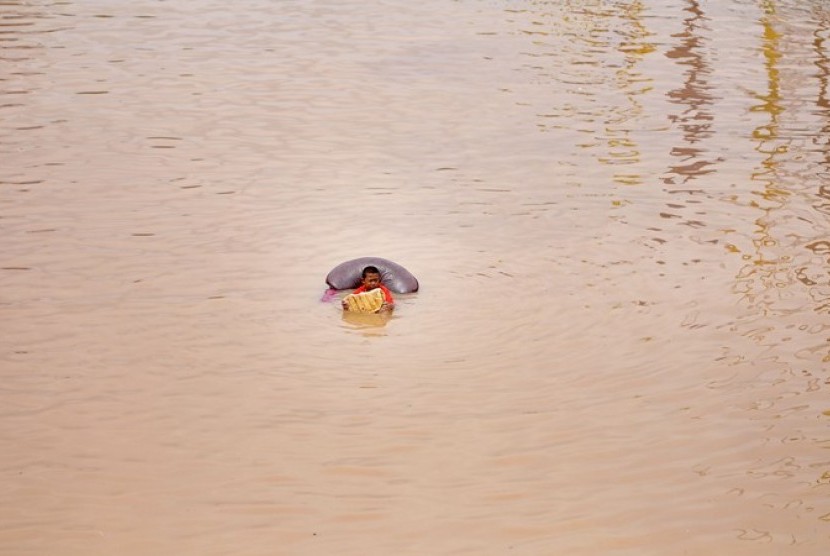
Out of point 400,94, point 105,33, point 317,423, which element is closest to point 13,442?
point 317,423

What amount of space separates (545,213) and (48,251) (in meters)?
4.45

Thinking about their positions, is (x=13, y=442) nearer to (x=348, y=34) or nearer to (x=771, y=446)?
(x=771, y=446)

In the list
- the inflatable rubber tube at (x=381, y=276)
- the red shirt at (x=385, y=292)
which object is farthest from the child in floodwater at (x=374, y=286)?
the inflatable rubber tube at (x=381, y=276)

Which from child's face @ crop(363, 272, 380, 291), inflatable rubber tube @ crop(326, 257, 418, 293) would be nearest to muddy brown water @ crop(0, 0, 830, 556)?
inflatable rubber tube @ crop(326, 257, 418, 293)

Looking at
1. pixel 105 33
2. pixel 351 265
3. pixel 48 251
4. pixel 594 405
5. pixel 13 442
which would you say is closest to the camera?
pixel 13 442

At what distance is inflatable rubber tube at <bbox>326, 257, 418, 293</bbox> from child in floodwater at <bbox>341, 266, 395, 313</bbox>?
0.10m

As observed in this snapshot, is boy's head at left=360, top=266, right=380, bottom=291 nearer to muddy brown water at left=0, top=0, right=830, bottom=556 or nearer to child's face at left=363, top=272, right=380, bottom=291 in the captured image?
child's face at left=363, top=272, right=380, bottom=291

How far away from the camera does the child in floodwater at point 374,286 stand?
10.0m

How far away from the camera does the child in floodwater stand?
10.0m

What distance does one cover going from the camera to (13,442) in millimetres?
7910

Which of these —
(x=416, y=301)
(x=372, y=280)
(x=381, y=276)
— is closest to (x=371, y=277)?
(x=372, y=280)

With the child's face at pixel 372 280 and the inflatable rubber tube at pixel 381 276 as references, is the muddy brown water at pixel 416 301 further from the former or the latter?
the child's face at pixel 372 280

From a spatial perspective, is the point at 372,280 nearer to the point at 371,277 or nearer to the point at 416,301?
the point at 371,277

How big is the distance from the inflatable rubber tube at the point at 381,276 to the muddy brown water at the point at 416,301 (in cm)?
11
